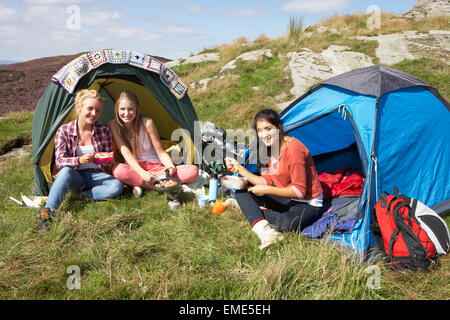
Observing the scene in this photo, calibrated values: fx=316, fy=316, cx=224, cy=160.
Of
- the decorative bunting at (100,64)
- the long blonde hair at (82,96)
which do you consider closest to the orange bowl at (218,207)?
the decorative bunting at (100,64)

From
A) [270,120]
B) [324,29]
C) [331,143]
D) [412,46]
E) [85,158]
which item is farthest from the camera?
[324,29]

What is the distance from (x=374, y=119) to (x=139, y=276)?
2424 mm

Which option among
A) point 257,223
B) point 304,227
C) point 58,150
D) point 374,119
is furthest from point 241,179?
point 58,150

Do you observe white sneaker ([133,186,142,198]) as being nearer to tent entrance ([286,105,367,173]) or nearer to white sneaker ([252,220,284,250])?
white sneaker ([252,220,284,250])

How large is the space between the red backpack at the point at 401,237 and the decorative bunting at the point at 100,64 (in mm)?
2813

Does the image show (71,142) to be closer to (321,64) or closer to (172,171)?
(172,171)

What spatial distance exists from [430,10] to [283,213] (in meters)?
13.3

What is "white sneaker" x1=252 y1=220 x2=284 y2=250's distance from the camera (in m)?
2.64

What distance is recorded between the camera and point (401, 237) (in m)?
2.51

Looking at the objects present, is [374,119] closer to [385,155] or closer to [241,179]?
[385,155]

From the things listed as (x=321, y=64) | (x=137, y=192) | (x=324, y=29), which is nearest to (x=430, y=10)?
(x=324, y=29)

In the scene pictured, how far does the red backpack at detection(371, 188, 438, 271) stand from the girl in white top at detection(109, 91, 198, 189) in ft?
7.13

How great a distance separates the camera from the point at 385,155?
117 inches

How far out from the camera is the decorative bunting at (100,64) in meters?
3.59
